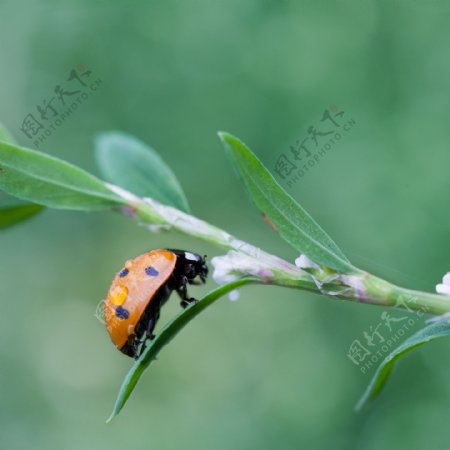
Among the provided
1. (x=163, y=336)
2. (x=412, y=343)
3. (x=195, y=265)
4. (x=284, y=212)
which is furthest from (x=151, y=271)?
(x=412, y=343)

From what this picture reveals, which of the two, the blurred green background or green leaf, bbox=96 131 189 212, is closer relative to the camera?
green leaf, bbox=96 131 189 212

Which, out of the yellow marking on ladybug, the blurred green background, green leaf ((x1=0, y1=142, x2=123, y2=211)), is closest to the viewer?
green leaf ((x1=0, y1=142, x2=123, y2=211))

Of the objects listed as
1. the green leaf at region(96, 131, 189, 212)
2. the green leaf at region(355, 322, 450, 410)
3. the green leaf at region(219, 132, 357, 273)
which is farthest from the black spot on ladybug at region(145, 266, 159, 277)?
the green leaf at region(355, 322, 450, 410)

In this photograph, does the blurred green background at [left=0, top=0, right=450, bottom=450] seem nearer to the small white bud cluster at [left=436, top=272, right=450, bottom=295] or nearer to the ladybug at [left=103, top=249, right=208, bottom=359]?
the ladybug at [left=103, top=249, right=208, bottom=359]

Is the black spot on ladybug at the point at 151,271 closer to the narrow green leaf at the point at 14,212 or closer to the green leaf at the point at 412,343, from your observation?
the narrow green leaf at the point at 14,212

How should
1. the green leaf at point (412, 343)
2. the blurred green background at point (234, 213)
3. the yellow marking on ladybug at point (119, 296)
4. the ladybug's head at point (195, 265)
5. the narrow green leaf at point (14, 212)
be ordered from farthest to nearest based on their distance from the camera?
the blurred green background at point (234, 213)
the ladybug's head at point (195, 265)
the yellow marking on ladybug at point (119, 296)
the narrow green leaf at point (14, 212)
the green leaf at point (412, 343)

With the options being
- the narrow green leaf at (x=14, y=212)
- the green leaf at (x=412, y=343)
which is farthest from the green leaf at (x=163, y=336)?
the narrow green leaf at (x=14, y=212)

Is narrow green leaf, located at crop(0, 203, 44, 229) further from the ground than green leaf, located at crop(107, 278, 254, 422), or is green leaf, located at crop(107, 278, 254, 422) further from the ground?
green leaf, located at crop(107, 278, 254, 422)
